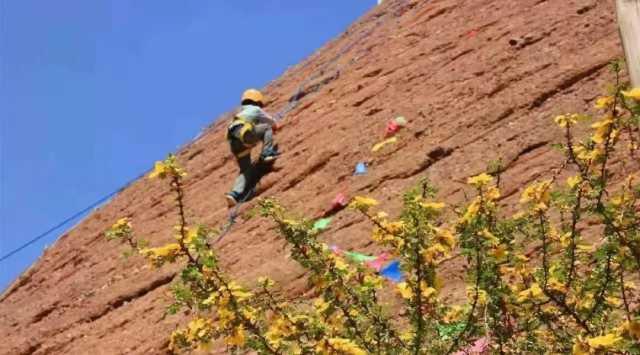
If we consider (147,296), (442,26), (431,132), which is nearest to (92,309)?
(147,296)

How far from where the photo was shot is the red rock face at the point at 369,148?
22.7 feet

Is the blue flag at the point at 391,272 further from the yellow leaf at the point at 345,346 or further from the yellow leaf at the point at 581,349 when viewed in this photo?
the yellow leaf at the point at 581,349

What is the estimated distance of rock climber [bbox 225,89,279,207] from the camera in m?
9.14

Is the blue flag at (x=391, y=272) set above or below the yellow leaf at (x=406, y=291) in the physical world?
above

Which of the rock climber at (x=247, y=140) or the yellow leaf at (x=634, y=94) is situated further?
the rock climber at (x=247, y=140)

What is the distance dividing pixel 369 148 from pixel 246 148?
4.85 feet

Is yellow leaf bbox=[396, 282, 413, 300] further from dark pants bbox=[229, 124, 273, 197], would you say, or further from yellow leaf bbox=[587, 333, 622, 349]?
dark pants bbox=[229, 124, 273, 197]

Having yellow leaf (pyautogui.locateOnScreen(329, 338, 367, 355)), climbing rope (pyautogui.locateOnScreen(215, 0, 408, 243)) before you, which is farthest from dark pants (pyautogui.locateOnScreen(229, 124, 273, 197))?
yellow leaf (pyautogui.locateOnScreen(329, 338, 367, 355))

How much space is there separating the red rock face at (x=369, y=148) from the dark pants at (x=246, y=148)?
0.85 ft

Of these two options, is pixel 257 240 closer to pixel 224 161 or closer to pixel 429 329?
pixel 224 161

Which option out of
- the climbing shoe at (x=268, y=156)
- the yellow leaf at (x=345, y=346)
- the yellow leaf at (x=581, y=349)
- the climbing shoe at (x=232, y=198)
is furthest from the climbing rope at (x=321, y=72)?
the yellow leaf at (x=581, y=349)

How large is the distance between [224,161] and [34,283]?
8.03 feet

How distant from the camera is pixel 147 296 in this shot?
8.09 m

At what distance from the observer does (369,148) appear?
8352 mm
